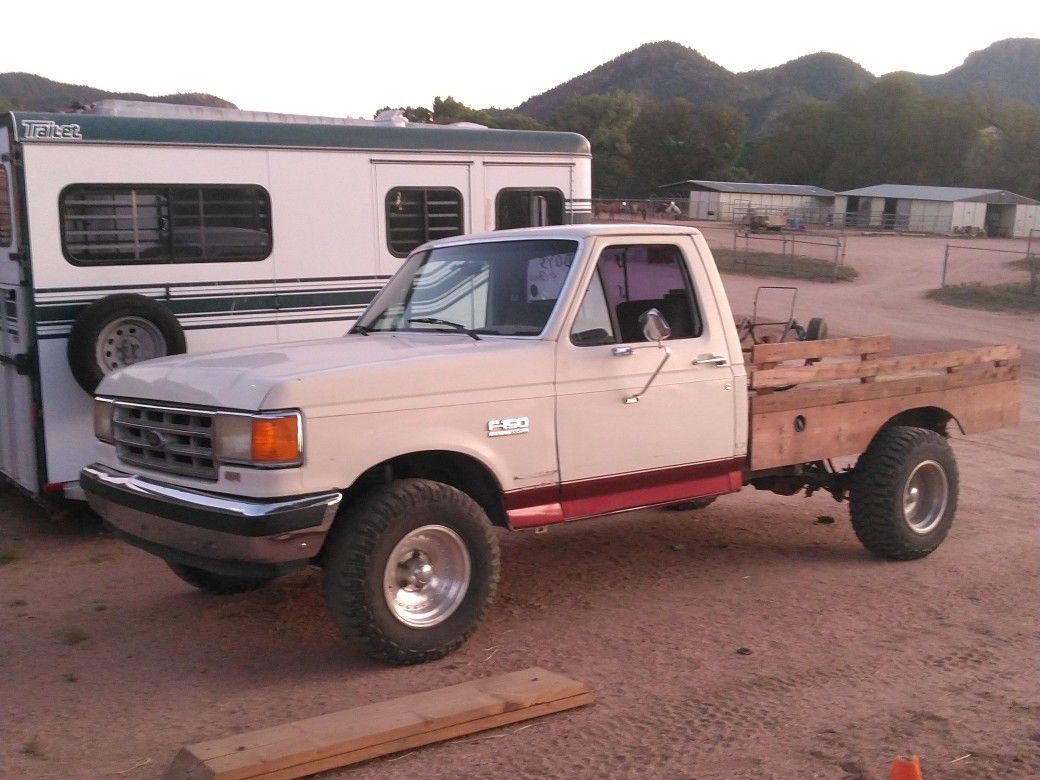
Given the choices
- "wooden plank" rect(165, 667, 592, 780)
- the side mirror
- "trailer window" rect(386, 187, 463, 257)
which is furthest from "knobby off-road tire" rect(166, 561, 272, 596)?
"trailer window" rect(386, 187, 463, 257)

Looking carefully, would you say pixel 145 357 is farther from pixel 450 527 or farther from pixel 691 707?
pixel 691 707

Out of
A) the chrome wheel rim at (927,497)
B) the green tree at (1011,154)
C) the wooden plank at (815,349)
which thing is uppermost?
the green tree at (1011,154)

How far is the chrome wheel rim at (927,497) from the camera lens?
24.2 ft

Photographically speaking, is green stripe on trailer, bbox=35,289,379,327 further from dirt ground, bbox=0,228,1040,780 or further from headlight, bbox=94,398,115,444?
headlight, bbox=94,398,115,444

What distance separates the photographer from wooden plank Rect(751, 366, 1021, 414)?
6.61 m

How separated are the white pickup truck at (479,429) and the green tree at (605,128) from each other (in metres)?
82.8

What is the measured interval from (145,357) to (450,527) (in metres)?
3.59

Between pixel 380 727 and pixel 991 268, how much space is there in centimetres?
3697

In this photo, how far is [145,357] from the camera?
A: 317 inches

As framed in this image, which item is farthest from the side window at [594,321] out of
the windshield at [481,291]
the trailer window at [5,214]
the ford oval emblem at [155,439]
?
the trailer window at [5,214]

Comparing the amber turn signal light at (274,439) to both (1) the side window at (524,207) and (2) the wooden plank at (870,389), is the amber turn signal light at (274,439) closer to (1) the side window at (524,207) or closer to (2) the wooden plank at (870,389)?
(2) the wooden plank at (870,389)

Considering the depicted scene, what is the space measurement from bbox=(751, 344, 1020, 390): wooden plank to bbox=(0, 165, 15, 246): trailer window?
5.07m

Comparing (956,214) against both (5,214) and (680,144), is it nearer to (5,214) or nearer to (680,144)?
(680,144)

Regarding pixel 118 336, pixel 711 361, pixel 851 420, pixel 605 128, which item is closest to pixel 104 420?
pixel 118 336
